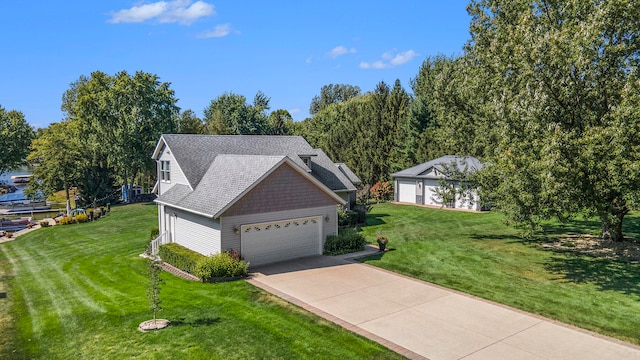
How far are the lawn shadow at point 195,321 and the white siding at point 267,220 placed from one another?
216 inches

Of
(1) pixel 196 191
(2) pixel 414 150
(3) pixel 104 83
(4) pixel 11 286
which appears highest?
(3) pixel 104 83

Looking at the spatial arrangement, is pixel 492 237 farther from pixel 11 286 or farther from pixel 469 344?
pixel 11 286

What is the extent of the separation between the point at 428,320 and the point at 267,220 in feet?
30.0

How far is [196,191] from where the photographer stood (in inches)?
864

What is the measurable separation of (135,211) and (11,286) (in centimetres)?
2482

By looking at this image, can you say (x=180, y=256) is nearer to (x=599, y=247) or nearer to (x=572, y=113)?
(x=572, y=113)

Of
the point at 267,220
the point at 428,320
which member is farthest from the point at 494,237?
the point at 428,320

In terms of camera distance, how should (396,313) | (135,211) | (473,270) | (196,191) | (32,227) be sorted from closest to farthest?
1. (396,313)
2. (473,270)
3. (196,191)
4. (32,227)
5. (135,211)

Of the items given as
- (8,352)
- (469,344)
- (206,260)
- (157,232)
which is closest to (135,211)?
(157,232)

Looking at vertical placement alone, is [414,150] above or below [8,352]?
above

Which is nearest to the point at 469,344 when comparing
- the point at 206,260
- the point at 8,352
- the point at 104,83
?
Answer: the point at 206,260

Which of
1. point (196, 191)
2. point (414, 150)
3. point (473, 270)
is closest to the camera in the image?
point (473, 270)

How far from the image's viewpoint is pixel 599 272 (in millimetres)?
18234

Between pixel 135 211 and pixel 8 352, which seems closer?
pixel 8 352
